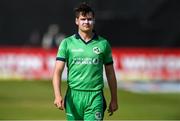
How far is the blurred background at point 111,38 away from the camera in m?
24.3

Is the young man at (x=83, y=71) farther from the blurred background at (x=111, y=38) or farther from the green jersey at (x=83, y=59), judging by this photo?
the blurred background at (x=111, y=38)

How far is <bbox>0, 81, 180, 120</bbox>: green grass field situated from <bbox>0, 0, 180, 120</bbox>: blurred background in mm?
1333

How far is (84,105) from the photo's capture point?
7707 millimetres

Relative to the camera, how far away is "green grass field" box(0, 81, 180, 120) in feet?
50.0

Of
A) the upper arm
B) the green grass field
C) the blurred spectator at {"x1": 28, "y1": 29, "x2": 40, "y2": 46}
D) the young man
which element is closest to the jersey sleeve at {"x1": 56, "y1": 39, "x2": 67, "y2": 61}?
the young man

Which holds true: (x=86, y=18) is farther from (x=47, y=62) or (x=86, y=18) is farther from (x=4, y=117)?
(x=47, y=62)

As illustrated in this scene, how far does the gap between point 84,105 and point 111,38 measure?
17156 mm

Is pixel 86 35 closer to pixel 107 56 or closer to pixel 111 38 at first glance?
pixel 107 56

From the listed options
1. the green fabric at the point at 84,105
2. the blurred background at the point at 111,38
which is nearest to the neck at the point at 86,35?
the green fabric at the point at 84,105

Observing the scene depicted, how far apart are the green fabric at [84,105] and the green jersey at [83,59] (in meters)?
0.07

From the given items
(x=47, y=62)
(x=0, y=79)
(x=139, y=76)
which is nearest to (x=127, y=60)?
(x=139, y=76)

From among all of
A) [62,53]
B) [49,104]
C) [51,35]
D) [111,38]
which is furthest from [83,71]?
[111,38]

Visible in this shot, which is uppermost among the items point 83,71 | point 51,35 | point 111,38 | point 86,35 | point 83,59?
point 51,35

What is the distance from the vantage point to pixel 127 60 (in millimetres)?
24656
